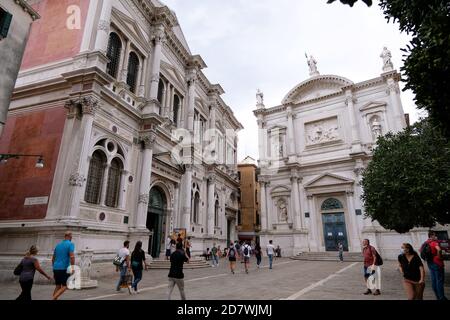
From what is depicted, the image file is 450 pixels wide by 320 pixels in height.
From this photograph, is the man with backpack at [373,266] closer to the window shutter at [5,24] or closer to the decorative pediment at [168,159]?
the decorative pediment at [168,159]

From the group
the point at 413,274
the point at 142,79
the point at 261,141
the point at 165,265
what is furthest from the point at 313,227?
the point at 413,274

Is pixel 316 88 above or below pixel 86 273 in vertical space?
above

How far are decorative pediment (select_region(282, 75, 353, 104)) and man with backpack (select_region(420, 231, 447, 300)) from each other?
81.8 feet

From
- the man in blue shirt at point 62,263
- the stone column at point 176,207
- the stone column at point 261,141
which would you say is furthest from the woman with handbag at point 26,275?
the stone column at point 261,141

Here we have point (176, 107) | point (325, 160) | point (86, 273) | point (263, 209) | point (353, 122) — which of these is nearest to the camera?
point (86, 273)

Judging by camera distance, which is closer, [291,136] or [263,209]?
[263,209]

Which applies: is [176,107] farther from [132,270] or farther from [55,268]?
[55,268]

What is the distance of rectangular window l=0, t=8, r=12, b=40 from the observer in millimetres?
11055

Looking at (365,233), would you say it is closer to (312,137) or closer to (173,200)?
(312,137)

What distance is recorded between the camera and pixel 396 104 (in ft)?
85.0

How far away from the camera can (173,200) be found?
65.2 feet

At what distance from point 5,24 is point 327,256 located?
25.5 meters

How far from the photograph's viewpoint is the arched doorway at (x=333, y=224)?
26125 mm

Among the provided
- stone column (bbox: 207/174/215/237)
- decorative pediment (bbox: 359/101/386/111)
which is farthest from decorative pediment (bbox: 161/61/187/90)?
decorative pediment (bbox: 359/101/386/111)
